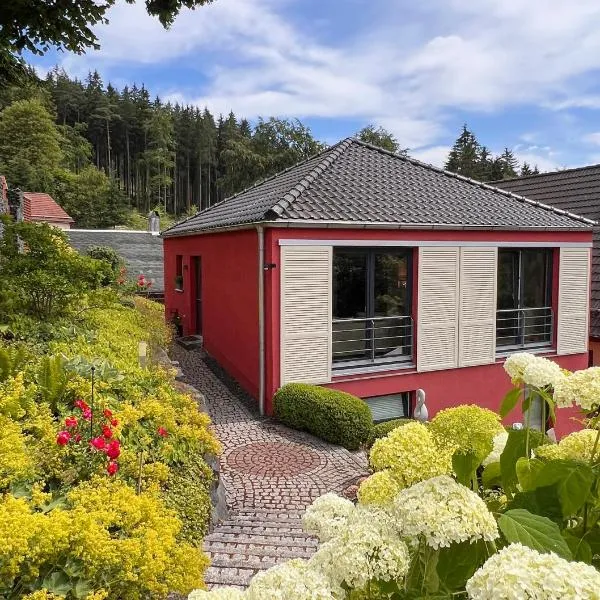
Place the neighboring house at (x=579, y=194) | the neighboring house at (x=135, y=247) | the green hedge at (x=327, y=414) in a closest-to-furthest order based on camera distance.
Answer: the green hedge at (x=327, y=414), the neighboring house at (x=579, y=194), the neighboring house at (x=135, y=247)

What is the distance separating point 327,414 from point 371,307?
3.02m

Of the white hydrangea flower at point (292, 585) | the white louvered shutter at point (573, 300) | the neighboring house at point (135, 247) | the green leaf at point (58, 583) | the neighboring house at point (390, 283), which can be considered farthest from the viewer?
the neighboring house at point (135, 247)

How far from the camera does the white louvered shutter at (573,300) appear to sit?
42.5 ft

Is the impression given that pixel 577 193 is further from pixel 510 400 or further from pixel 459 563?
pixel 459 563

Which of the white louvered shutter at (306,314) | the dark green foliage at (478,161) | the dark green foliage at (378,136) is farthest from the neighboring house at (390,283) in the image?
the dark green foliage at (478,161)

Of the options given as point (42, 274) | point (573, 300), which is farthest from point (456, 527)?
point (573, 300)

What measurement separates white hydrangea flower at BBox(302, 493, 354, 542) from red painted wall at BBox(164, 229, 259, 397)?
8980 millimetres

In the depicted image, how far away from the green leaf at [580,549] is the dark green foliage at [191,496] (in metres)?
3.75

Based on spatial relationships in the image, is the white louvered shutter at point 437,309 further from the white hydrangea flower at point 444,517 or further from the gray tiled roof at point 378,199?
the white hydrangea flower at point 444,517

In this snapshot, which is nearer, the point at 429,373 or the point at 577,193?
the point at 429,373

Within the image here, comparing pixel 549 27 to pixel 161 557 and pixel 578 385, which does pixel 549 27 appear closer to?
pixel 578 385

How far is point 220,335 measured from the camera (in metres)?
13.5

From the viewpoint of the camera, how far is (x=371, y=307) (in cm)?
1098

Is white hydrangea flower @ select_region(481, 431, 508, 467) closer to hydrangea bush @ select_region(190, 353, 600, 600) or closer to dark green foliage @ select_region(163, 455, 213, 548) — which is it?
hydrangea bush @ select_region(190, 353, 600, 600)
